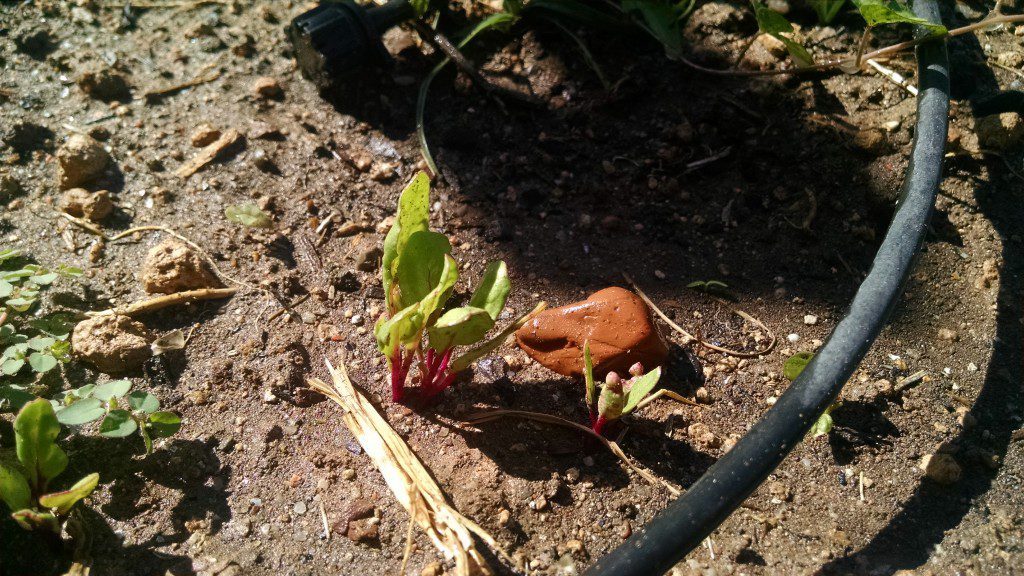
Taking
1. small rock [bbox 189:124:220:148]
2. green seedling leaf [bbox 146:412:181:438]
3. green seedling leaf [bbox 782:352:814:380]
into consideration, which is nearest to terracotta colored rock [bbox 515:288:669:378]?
green seedling leaf [bbox 782:352:814:380]

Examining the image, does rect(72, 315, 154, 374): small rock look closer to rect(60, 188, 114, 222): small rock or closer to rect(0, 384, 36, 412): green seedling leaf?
rect(0, 384, 36, 412): green seedling leaf

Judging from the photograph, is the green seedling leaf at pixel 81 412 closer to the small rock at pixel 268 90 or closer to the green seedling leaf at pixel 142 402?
the green seedling leaf at pixel 142 402

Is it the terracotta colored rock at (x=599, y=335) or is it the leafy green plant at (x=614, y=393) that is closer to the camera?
the leafy green plant at (x=614, y=393)

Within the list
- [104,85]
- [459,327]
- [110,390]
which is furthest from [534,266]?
[104,85]

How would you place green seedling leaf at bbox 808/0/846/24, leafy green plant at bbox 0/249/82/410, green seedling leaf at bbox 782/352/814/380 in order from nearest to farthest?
1. leafy green plant at bbox 0/249/82/410
2. green seedling leaf at bbox 782/352/814/380
3. green seedling leaf at bbox 808/0/846/24

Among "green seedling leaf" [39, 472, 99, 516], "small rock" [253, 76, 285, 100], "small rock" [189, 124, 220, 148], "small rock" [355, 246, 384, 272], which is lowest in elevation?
"small rock" [355, 246, 384, 272]

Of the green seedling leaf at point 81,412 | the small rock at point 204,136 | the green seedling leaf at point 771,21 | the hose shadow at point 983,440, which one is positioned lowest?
the hose shadow at point 983,440

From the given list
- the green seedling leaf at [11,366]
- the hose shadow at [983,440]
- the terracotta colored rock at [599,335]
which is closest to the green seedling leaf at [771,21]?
the hose shadow at [983,440]
